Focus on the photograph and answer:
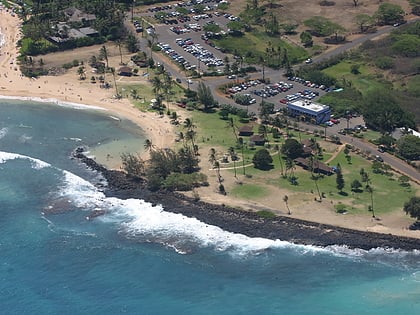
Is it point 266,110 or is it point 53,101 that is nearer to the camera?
point 266,110

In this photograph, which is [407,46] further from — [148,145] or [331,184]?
[148,145]

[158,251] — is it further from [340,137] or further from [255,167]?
[340,137]

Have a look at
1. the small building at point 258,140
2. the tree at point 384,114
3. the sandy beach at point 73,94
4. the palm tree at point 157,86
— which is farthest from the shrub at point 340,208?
the palm tree at point 157,86

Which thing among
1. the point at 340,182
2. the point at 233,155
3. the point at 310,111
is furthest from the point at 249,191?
the point at 310,111

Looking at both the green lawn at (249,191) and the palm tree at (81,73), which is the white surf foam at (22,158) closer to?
the green lawn at (249,191)

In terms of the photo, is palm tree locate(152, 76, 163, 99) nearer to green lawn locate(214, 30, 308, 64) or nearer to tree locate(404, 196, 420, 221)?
green lawn locate(214, 30, 308, 64)

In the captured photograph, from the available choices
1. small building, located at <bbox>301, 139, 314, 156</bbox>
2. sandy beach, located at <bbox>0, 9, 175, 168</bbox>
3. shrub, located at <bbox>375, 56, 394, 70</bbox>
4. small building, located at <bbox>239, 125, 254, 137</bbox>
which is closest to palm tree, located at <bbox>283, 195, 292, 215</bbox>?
small building, located at <bbox>301, 139, 314, 156</bbox>
